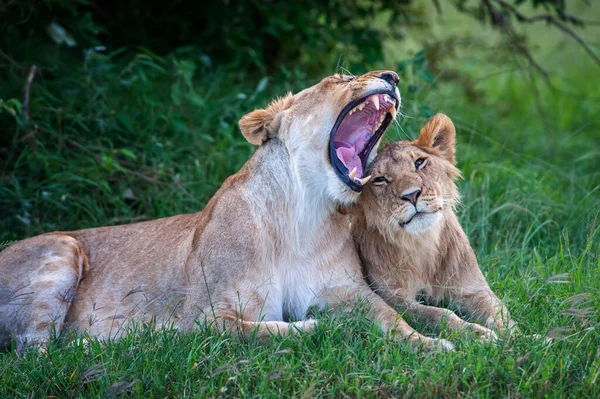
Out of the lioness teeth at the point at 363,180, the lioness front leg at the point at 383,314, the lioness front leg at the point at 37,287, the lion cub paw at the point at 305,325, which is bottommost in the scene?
the lioness front leg at the point at 37,287

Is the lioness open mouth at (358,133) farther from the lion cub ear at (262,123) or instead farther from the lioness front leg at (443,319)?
the lioness front leg at (443,319)

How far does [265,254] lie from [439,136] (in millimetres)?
1023

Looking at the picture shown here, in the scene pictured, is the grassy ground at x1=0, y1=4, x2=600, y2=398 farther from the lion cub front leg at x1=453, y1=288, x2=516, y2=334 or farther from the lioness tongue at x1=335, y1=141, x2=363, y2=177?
the lioness tongue at x1=335, y1=141, x2=363, y2=177

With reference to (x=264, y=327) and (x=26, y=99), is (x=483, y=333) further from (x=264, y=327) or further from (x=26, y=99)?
(x=26, y=99)

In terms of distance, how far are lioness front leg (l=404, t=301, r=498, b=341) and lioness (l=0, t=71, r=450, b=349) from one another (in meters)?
0.17

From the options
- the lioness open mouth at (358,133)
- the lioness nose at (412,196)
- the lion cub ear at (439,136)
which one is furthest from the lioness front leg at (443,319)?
the lion cub ear at (439,136)

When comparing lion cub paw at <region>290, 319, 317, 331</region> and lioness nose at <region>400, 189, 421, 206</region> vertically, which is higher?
lioness nose at <region>400, 189, 421, 206</region>

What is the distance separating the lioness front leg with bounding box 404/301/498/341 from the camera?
3356 mm

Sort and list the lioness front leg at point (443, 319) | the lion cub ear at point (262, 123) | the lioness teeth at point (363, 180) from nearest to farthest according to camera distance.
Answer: the lioness front leg at point (443, 319) → the lioness teeth at point (363, 180) → the lion cub ear at point (262, 123)

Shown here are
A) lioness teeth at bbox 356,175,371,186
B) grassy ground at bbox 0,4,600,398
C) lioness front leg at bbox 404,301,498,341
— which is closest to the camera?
grassy ground at bbox 0,4,600,398

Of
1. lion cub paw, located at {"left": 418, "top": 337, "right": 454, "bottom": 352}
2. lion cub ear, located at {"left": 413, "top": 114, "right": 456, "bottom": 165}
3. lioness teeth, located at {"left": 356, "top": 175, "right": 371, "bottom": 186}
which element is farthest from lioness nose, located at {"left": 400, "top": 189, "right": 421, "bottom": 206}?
lion cub paw, located at {"left": 418, "top": 337, "right": 454, "bottom": 352}

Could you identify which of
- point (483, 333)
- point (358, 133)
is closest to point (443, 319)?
point (483, 333)

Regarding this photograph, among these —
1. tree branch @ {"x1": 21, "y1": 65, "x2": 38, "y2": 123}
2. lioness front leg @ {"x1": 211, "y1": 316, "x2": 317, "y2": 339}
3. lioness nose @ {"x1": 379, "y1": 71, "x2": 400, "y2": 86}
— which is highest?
lioness nose @ {"x1": 379, "y1": 71, "x2": 400, "y2": 86}

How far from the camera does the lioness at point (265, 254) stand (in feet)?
12.0
